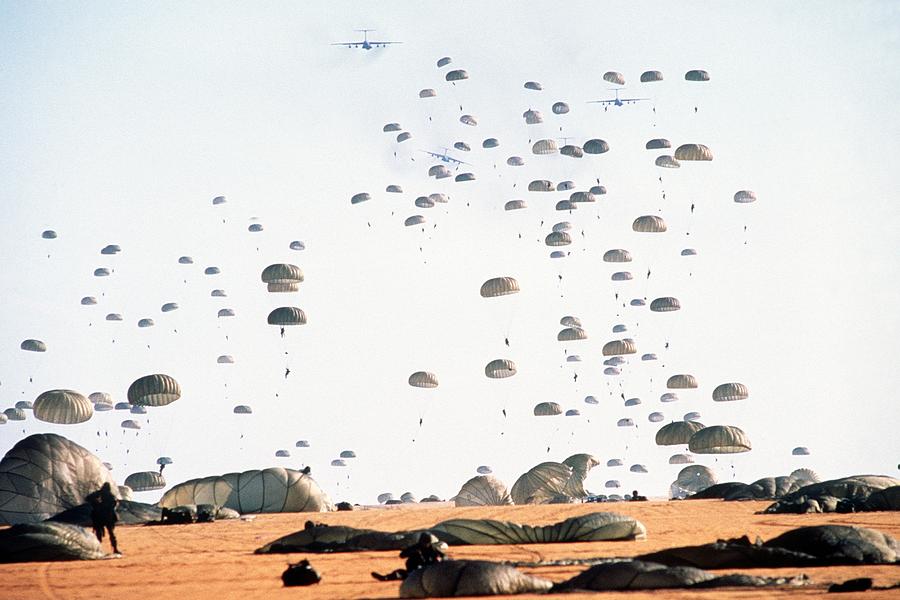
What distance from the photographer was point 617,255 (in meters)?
75.9

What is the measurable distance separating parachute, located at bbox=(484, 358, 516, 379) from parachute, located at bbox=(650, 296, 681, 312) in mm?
9247

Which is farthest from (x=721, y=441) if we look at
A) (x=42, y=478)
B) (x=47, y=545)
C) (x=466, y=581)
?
(x=466, y=581)

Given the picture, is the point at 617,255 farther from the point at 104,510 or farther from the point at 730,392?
the point at 104,510

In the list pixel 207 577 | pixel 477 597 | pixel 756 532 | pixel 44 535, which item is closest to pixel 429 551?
pixel 477 597

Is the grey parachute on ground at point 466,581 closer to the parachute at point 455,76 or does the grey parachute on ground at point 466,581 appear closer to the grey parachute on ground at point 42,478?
the grey parachute on ground at point 42,478

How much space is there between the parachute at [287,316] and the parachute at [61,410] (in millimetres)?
10990

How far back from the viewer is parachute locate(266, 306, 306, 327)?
219ft

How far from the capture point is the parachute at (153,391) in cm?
6631

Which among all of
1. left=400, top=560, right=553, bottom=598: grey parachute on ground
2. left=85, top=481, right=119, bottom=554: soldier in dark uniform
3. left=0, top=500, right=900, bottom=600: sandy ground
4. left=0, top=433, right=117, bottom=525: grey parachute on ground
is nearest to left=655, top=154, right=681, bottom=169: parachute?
left=0, top=500, right=900, bottom=600: sandy ground

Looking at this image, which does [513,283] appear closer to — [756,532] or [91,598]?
[756,532]

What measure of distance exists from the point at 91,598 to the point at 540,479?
49.5 m

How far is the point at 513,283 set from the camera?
225 ft

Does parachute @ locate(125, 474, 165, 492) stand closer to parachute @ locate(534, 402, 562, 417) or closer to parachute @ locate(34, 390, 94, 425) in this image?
parachute @ locate(34, 390, 94, 425)

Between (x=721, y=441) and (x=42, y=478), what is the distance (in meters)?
34.8
